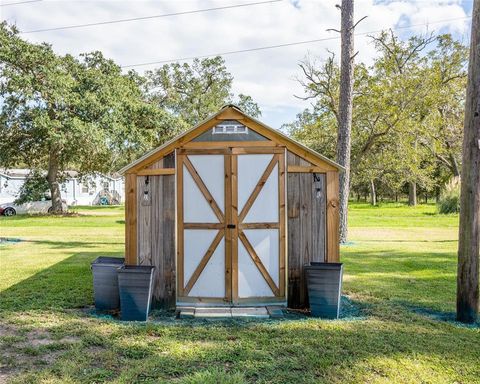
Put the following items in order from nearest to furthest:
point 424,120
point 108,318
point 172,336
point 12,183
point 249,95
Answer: point 172,336 → point 108,318 → point 424,120 → point 12,183 → point 249,95

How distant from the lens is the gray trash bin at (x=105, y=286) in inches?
217

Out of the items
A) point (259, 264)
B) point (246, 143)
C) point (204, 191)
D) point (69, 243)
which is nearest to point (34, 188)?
point (69, 243)

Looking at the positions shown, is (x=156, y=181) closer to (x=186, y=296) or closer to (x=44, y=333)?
(x=186, y=296)

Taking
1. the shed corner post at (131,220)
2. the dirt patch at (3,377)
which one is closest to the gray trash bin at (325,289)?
the shed corner post at (131,220)

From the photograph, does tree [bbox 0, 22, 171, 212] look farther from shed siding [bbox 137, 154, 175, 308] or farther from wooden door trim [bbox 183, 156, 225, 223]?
wooden door trim [bbox 183, 156, 225, 223]

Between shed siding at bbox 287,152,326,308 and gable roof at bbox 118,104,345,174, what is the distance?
13 centimetres

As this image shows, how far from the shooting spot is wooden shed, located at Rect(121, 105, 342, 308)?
5.77 meters

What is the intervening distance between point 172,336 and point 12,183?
27430 millimetres

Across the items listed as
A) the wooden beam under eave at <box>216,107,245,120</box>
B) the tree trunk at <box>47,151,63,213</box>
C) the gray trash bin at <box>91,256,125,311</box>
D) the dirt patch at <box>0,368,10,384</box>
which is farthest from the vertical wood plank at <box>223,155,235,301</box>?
the tree trunk at <box>47,151,63,213</box>

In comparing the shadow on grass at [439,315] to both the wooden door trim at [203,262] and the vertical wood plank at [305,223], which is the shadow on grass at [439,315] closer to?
the vertical wood plank at [305,223]

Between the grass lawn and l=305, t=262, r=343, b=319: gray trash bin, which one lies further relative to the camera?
l=305, t=262, r=343, b=319: gray trash bin

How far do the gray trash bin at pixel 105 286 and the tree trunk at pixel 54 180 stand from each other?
18.1 meters

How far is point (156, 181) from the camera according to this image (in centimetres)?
582

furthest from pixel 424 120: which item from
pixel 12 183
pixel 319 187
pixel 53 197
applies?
pixel 12 183
